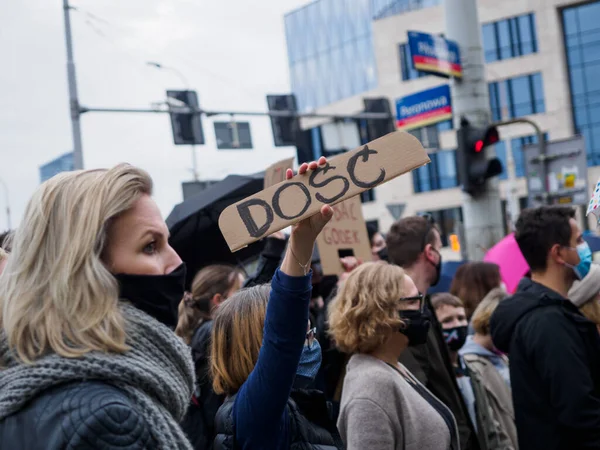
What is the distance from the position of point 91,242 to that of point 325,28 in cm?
5424

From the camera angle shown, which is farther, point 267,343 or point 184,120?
point 184,120

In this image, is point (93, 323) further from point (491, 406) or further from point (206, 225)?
point (206, 225)

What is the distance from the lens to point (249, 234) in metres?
2.12

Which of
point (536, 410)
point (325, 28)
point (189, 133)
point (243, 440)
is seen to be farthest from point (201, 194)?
point (325, 28)

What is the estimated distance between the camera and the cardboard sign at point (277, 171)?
16.7ft

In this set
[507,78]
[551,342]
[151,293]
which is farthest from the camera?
[507,78]

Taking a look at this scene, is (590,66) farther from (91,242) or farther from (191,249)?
(91,242)

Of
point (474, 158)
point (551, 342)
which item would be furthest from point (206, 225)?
point (474, 158)

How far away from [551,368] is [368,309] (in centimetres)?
93

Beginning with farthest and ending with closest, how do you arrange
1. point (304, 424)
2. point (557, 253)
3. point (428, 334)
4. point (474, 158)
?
point (474, 158) < point (557, 253) < point (428, 334) < point (304, 424)

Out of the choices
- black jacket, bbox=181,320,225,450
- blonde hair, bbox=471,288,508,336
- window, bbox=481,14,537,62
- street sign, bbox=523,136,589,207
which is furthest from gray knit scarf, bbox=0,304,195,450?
window, bbox=481,14,537,62

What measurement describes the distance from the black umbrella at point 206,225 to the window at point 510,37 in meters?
38.8

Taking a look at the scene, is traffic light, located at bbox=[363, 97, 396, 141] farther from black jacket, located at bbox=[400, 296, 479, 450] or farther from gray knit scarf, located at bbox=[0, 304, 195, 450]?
gray knit scarf, located at bbox=[0, 304, 195, 450]

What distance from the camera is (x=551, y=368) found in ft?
12.4
